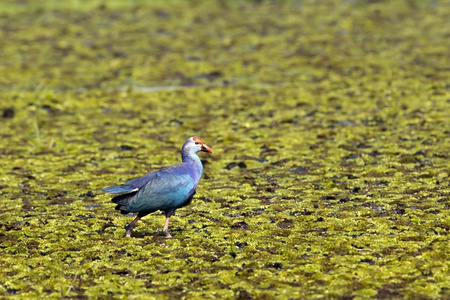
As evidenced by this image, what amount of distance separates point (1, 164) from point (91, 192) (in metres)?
2.45

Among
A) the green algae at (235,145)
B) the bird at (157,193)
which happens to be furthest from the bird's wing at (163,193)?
the green algae at (235,145)

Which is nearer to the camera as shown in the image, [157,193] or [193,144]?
[157,193]

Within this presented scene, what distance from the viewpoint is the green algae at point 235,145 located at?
27.2ft

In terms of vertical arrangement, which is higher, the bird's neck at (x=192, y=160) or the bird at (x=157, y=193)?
the bird's neck at (x=192, y=160)

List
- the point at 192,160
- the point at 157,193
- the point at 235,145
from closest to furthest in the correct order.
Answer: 1. the point at 157,193
2. the point at 192,160
3. the point at 235,145

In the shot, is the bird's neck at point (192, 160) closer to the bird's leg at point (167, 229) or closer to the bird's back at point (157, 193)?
the bird's back at point (157, 193)

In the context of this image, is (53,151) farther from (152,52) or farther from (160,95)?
(152,52)

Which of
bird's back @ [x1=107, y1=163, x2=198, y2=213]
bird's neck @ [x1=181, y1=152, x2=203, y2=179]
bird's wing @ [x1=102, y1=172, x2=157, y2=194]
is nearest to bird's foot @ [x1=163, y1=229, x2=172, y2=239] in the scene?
bird's back @ [x1=107, y1=163, x2=198, y2=213]

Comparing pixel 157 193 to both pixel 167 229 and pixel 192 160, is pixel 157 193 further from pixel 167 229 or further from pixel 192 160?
pixel 192 160

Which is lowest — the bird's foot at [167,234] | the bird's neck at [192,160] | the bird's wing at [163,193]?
the bird's foot at [167,234]

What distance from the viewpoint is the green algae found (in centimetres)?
830

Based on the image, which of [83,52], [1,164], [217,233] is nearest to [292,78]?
[83,52]

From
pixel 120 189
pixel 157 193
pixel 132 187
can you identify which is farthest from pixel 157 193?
pixel 120 189

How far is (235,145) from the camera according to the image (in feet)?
46.0
